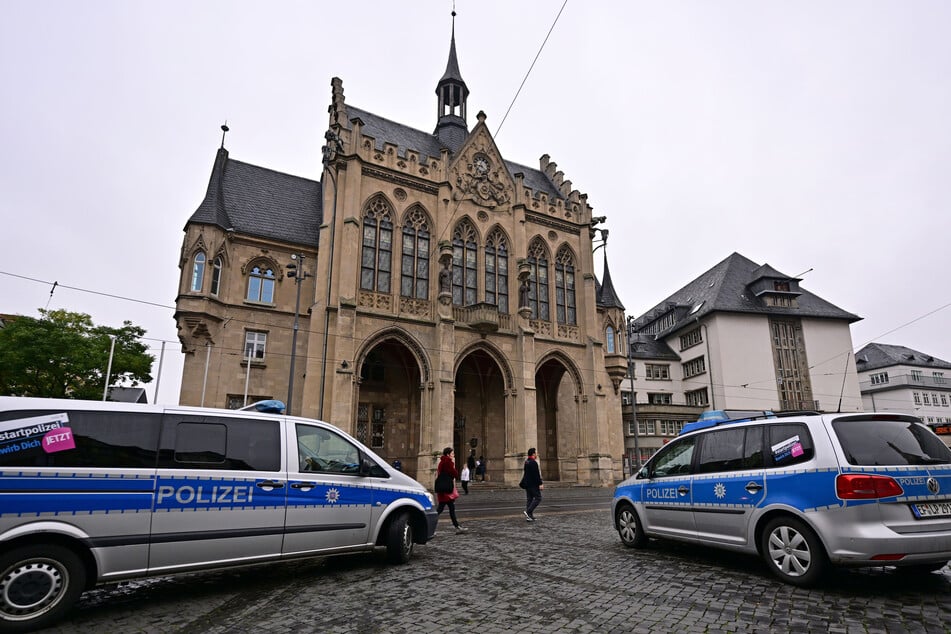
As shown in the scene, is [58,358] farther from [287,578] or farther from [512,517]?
[287,578]

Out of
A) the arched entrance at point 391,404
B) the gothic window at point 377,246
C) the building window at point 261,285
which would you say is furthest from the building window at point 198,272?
the arched entrance at point 391,404

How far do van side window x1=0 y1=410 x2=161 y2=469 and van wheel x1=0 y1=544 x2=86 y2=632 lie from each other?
2.44ft

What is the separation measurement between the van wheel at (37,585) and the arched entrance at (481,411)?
23.9 metres

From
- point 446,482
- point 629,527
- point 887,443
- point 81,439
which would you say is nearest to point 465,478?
point 446,482

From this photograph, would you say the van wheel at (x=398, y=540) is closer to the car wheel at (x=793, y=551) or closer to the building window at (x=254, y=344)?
the car wheel at (x=793, y=551)

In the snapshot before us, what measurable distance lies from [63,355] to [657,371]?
44535 mm

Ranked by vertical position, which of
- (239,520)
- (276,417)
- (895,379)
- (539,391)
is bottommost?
(239,520)

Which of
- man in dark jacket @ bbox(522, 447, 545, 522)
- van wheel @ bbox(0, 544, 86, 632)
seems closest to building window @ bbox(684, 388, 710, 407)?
man in dark jacket @ bbox(522, 447, 545, 522)

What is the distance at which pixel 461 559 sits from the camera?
7.27 m

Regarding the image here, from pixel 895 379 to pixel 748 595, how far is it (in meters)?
66.4

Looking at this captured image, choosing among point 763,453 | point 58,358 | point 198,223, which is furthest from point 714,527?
point 58,358

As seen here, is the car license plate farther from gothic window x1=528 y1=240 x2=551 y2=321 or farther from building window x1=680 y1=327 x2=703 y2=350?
building window x1=680 y1=327 x2=703 y2=350

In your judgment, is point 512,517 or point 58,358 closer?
point 512,517

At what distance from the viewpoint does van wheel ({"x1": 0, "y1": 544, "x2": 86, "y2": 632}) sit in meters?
4.27
